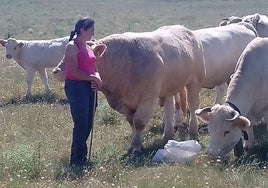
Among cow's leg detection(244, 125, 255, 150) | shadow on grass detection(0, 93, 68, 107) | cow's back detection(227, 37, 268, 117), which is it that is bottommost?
shadow on grass detection(0, 93, 68, 107)

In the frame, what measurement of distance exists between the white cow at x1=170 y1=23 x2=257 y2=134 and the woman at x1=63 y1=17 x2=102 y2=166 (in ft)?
12.4

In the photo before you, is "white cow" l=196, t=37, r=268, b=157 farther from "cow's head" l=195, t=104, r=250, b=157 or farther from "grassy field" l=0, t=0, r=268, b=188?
"grassy field" l=0, t=0, r=268, b=188

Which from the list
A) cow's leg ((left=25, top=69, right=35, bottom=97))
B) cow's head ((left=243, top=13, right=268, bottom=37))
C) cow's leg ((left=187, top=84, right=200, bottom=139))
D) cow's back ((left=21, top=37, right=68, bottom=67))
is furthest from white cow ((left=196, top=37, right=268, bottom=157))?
cow's back ((left=21, top=37, right=68, bottom=67))

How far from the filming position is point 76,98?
946 cm

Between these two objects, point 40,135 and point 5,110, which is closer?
point 40,135

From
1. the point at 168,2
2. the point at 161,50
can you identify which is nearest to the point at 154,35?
the point at 161,50

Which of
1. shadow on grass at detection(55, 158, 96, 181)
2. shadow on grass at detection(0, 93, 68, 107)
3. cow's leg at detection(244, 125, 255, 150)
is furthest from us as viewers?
shadow on grass at detection(0, 93, 68, 107)

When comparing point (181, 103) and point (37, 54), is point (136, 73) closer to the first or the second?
point (181, 103)

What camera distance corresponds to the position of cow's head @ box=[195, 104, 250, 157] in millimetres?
9391

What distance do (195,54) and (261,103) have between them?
185cm

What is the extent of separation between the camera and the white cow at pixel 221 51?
13398mm

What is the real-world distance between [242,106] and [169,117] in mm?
2074

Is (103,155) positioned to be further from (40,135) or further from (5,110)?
(5,110)

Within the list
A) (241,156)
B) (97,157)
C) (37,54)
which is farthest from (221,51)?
(37,54)
